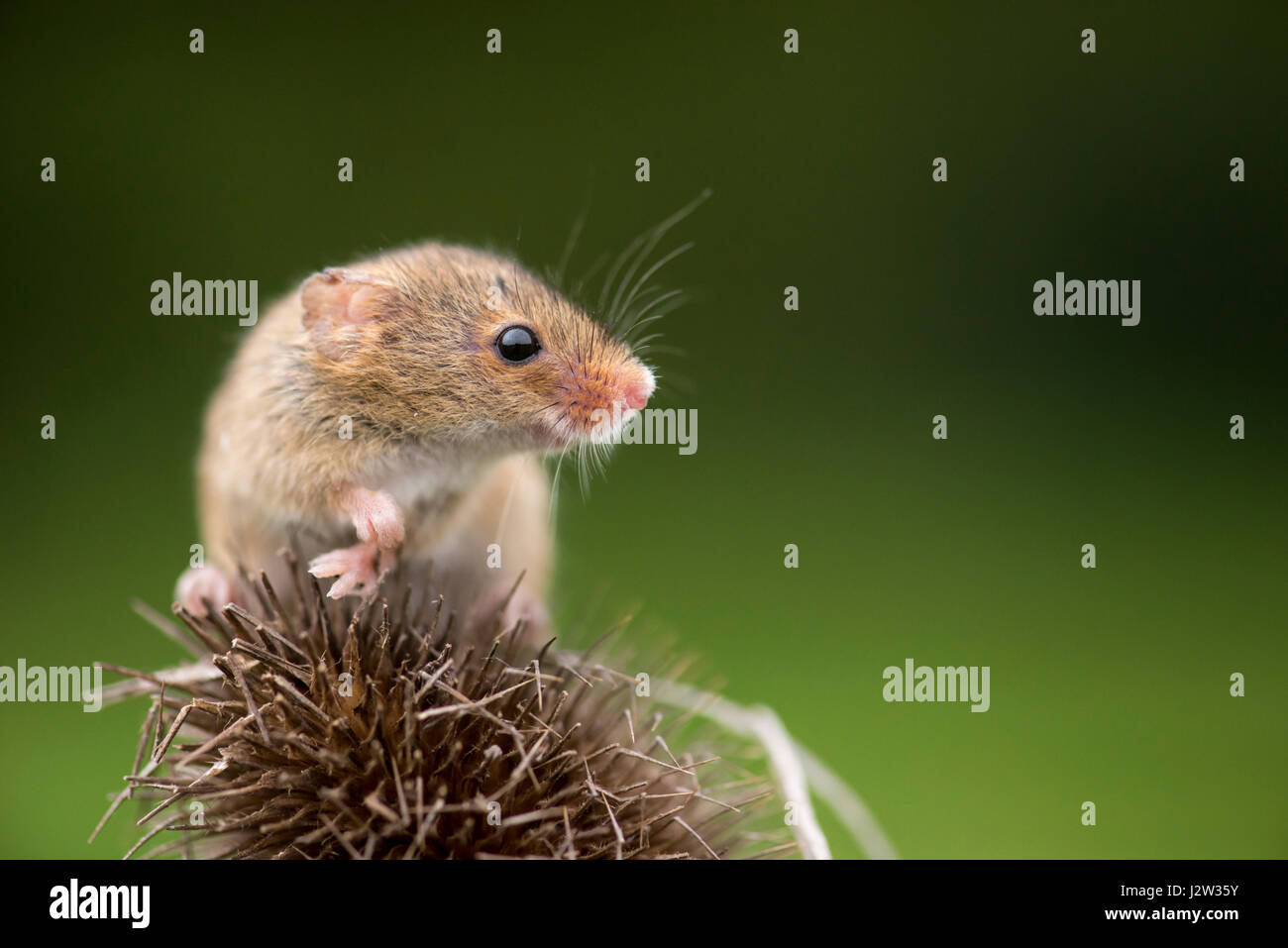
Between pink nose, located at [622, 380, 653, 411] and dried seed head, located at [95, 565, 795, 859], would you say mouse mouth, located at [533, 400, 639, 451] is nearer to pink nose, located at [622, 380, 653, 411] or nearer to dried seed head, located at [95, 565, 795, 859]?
pink nose, located at [622, 380, 653, 411]

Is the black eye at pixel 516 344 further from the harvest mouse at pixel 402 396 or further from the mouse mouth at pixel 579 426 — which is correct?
the mouse mouth at pixel 579 426

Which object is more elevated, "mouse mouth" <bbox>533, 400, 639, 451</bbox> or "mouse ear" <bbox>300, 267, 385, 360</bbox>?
"mouse ear" <bbox>300, 267, 385, 360</bbox>

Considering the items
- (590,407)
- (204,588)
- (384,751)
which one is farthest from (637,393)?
(204,588)

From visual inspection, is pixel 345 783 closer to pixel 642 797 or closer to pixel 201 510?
pixel 642 797

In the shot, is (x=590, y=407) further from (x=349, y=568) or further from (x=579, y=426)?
(x=349, y=568)

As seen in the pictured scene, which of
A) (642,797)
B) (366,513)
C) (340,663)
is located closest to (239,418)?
(366,513)

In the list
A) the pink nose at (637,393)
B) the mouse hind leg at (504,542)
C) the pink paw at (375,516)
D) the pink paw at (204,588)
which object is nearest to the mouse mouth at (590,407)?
the pink nose at (637,393)

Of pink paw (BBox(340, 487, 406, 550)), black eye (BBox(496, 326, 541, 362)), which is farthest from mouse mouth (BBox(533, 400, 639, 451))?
pink paw (BBox(340, 487, 406, 550))
